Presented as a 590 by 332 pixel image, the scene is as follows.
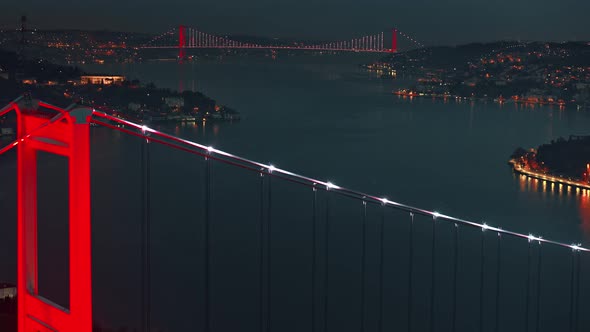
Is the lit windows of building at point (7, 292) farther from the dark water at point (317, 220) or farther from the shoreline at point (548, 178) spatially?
the shoreline at point (548, 178)

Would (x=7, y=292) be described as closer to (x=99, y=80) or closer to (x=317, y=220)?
(x=317, y=220)

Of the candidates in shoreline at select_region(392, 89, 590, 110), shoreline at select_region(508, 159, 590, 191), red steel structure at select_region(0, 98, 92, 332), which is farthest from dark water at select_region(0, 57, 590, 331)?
shoreline at select_region(392, 89, 590, 110)

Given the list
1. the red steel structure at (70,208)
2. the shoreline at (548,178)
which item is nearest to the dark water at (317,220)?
the shoreline at (548,178)

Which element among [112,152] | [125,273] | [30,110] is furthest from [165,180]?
[30,110]

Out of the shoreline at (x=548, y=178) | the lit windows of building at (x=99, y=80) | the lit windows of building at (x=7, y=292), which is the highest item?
the lit windows of building at (x=99, y=80)

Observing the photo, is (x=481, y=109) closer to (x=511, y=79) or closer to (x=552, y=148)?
(x=511, y=79)

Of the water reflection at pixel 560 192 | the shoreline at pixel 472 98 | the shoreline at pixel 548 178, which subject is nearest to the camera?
the water reflection at pixel 560 192

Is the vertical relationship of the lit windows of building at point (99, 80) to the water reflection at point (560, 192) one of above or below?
above
